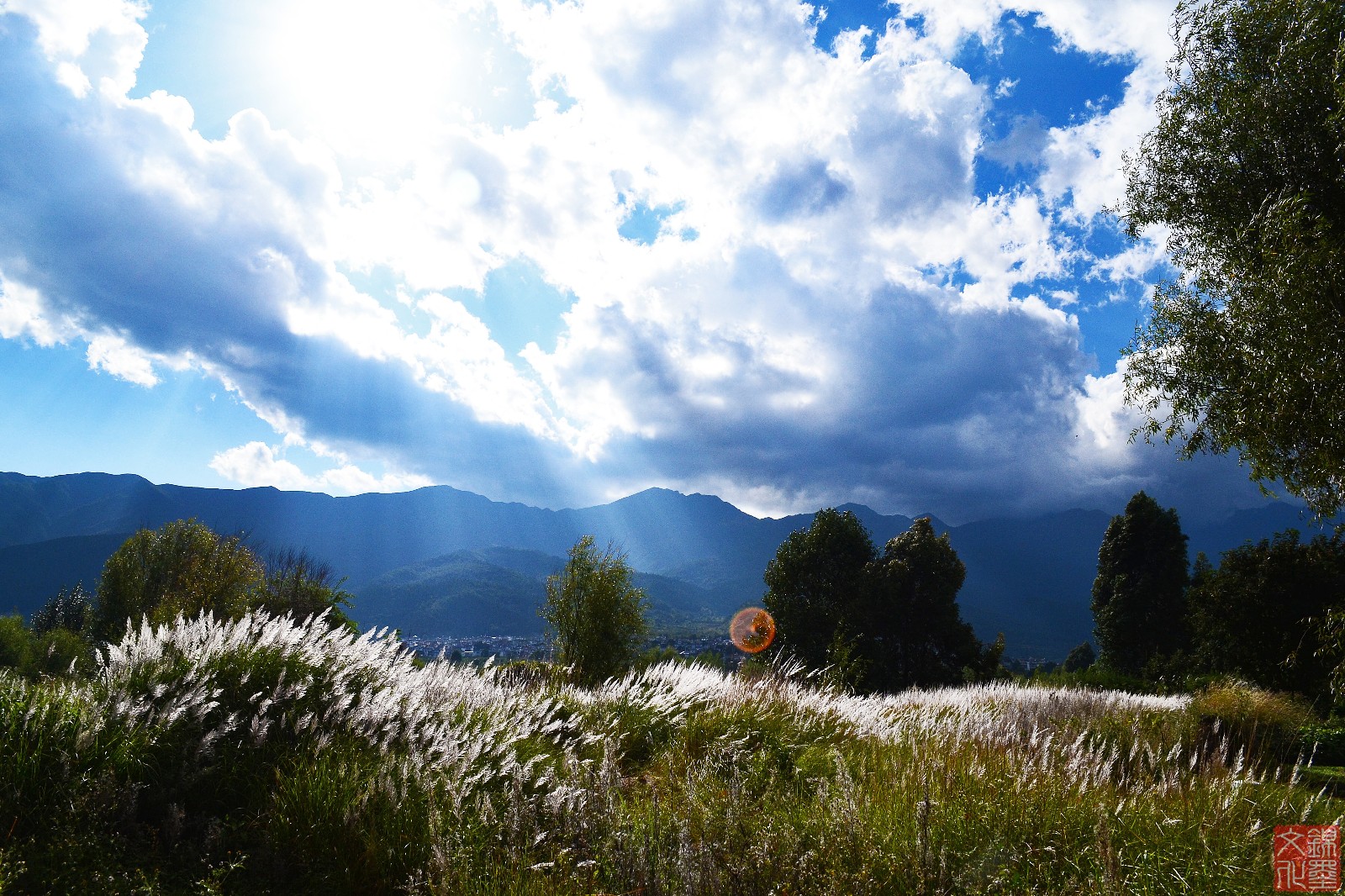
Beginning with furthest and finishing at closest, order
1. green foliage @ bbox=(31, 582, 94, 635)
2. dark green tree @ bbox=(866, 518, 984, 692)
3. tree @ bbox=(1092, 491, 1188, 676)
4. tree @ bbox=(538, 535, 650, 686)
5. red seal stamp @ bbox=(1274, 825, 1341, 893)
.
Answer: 1. green foliage @ bbox=(31, 582, 94, 635)
2. tree @ bbox=(1092, 491, 1188, 676)
3. dark green tree @ bbox=(866, 518, 984, 692)
4. tree @ bbox=(538, 535, 650, 686)
5. red seal stamp @ bbox=(1274, 825, 1341, 893)

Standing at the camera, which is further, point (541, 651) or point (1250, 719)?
point (541, 651)

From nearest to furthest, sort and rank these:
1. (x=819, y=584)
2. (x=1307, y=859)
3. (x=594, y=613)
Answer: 1. (x=1307, y=859)
2. (x=594, y=613)
3. (x=819, y=584)

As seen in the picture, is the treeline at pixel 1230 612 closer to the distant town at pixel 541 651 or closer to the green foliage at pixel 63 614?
the distant town at pixel 541 651

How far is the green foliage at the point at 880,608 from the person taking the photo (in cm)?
3041

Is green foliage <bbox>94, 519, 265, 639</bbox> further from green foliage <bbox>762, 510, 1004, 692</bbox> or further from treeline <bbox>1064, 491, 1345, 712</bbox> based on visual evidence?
treeline <bbox>1064, 491, 1345, 712</bbox>

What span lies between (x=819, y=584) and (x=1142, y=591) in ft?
56.3

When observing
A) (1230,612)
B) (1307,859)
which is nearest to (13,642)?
(1307,859)

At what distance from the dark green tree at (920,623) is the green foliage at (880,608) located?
4 cm

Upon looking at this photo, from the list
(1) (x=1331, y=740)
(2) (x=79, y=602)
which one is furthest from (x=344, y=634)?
(2) (x=79, y=602)

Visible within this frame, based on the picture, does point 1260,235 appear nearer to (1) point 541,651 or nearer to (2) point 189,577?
(1) point 541,651

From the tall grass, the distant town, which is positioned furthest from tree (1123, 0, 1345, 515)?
the distant town

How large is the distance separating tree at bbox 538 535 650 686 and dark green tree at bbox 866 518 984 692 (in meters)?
15.0

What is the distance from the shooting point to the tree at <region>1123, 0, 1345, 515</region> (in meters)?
7.95

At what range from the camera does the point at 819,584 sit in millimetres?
31938
